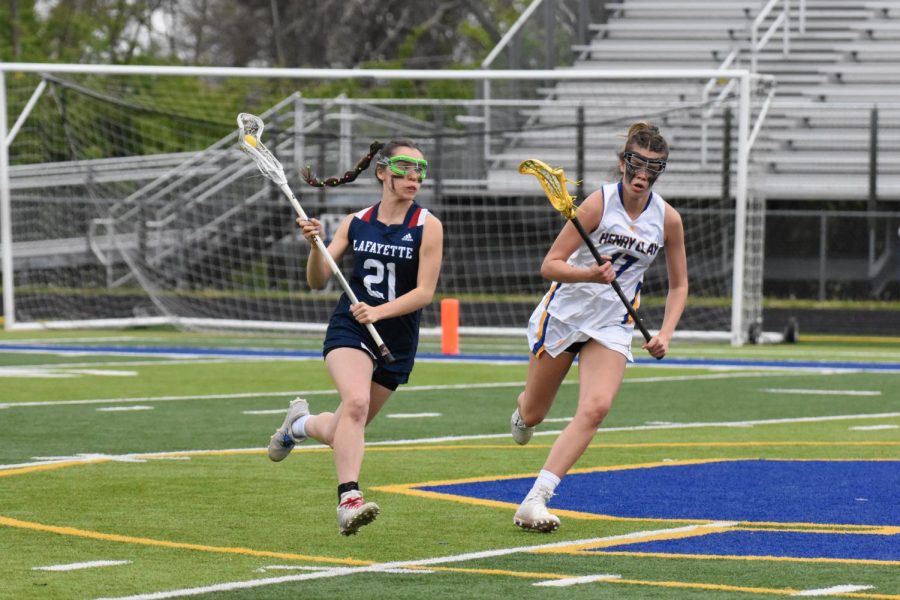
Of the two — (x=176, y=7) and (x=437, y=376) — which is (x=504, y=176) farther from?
(x=176, y=7)

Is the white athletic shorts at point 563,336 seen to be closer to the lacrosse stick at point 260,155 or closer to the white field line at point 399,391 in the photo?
the lacrosse stick at point 260,155

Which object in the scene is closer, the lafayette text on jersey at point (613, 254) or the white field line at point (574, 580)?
the white field line at point (574, 580)

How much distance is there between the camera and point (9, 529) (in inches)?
340

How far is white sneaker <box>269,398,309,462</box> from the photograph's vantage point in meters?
9.40

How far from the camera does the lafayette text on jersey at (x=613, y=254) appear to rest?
358 inches

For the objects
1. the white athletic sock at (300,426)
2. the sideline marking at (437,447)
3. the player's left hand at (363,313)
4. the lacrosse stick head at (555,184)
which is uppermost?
the lacrosse stick head at (555,184)

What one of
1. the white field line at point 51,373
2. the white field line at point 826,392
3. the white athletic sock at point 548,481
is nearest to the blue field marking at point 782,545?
the white athletic sock at point 548,481

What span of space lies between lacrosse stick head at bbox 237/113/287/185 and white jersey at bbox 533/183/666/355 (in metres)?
1.78

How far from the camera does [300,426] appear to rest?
9.30 metres

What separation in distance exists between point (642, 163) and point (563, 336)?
3.06ft

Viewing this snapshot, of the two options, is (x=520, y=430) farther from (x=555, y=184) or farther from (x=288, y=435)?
(x=555, y=184)

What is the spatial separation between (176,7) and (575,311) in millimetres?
44970

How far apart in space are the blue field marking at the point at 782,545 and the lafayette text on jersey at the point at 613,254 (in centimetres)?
125

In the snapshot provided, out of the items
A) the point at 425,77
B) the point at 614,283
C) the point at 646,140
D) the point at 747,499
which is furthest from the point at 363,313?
the point at 425,77
